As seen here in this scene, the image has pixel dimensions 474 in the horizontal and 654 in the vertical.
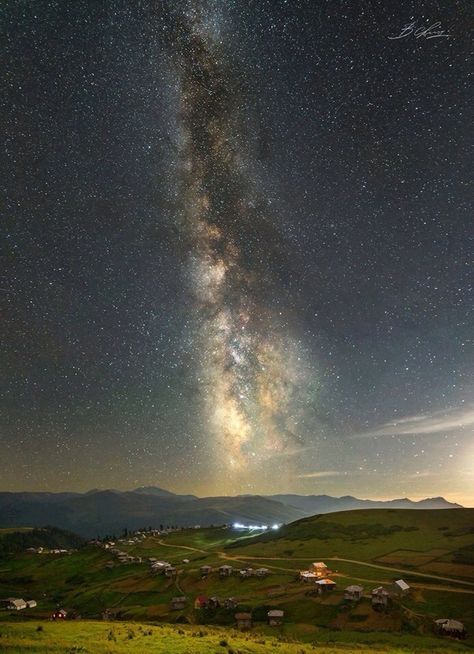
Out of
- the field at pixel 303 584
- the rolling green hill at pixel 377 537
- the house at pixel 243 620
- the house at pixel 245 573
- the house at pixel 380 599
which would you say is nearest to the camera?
the field at pixel 303 584

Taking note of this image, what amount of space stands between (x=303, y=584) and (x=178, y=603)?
25.1m

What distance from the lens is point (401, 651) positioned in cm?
5019

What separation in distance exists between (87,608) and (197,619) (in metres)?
38.2

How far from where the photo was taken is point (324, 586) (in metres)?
80.1

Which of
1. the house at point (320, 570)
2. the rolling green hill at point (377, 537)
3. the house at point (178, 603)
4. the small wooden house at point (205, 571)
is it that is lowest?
the house at point (178, 603)

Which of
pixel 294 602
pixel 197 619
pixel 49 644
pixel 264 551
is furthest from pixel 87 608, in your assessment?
pixel 49 644

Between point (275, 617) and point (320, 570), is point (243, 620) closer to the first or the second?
point (275, 617)

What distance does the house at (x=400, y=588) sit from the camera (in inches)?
2926

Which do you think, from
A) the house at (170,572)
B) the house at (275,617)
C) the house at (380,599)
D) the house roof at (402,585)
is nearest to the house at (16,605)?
the house at (170,572)

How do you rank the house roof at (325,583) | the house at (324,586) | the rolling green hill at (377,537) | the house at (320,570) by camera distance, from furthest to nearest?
the rolling green hill at (377,537)
the house at (320,570)
the house roof at (325,583)
the house at (324,586)

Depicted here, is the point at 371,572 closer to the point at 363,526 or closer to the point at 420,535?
the point at 420,535

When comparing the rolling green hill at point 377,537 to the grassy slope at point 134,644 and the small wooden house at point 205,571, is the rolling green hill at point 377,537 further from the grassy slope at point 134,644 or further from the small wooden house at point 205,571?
the grassy slope at point 134,644

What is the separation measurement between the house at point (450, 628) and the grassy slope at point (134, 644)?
4549 mm

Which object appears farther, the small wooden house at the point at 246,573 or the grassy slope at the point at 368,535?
the grassy slope at the point at 368,535
